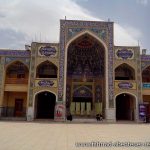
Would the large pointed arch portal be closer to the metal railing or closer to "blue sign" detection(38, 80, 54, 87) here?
"blue sign" detection(38, 80, 54, 87)

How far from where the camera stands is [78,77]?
2770 centimetres

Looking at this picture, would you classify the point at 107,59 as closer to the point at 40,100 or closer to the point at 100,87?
the point at 100,87

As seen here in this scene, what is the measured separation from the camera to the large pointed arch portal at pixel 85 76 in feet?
87.7

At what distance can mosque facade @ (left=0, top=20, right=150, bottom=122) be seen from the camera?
24.5m

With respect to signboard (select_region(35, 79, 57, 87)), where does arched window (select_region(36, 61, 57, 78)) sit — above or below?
above

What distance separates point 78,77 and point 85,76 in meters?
0.70

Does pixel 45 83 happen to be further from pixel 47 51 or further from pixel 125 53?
pixel 125 53

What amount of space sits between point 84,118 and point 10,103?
7347mm

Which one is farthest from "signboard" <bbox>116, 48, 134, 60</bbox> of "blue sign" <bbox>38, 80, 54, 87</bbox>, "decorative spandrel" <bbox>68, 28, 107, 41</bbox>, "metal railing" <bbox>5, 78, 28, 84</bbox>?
"metal railing" <bbox>5, 78, 28, 84</bbox>

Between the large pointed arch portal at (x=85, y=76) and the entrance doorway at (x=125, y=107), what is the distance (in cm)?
256
